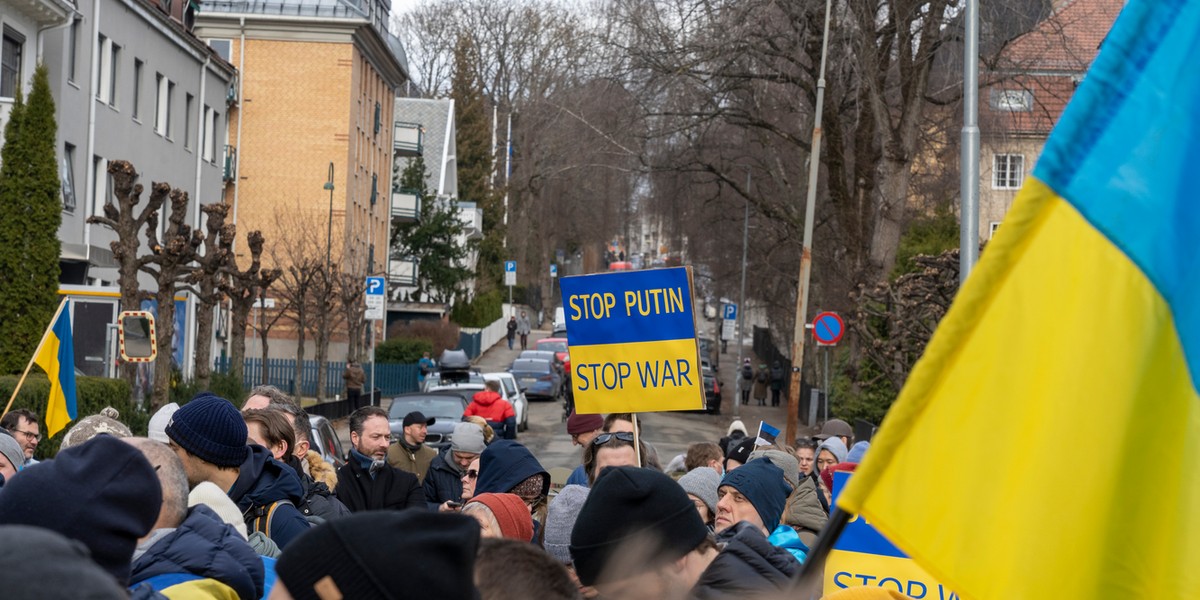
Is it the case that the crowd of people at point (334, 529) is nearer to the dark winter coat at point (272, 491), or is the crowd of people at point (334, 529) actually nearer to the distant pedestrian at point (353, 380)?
the dark winter coat at point (272, 491)

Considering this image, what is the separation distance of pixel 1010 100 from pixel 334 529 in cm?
2595

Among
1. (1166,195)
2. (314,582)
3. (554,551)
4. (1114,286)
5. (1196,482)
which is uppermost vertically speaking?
(1166,195)

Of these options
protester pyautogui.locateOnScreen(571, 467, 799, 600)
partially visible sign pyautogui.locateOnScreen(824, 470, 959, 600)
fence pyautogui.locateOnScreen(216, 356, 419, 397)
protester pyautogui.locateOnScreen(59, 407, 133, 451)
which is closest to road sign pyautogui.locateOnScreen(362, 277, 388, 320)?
fence pyautogui.locateOnScreen(216, 356, 419, 397)

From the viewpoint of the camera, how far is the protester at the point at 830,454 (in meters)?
11.7

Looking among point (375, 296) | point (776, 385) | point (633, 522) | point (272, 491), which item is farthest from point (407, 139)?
point (633, 522)

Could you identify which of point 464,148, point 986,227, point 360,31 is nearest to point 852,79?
point 360,31

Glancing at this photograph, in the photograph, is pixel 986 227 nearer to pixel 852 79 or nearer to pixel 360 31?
pixel 360 31

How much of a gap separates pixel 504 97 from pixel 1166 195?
89563 mm

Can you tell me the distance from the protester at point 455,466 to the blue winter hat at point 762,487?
376 cm

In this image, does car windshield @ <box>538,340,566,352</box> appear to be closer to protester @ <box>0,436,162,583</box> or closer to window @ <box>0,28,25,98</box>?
window @ <box>0,28,25,98</box>

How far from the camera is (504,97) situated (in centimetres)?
9131

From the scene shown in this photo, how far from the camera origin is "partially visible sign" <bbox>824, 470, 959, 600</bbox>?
636cm

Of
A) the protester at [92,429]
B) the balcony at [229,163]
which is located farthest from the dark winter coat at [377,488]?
the balcony at [229,163]

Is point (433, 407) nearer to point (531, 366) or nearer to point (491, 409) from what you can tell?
point (491, 409)
